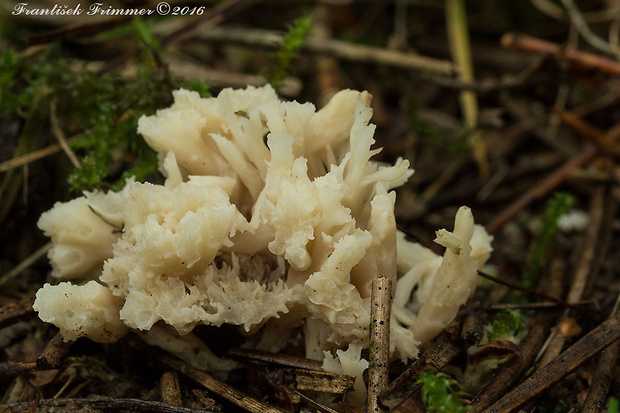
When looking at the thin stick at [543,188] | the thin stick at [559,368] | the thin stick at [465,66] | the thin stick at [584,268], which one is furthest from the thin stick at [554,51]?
the thin stick at [559,368]

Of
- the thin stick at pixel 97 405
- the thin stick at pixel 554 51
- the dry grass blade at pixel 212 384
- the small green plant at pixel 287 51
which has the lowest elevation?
the thin stick at pixel 97 405

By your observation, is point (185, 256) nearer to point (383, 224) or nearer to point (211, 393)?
point (211, 393)

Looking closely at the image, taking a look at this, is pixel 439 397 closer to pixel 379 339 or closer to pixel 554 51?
pixel 379 339

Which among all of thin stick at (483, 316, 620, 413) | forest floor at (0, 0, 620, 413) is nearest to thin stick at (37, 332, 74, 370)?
forest floor at (0, 0, 620, 413)

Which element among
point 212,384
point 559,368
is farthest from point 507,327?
point 212,384

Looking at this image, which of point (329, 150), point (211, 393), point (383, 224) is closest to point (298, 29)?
point (329, 150)

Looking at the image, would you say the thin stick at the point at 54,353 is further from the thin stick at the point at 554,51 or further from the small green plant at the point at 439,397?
the thin stick at the point at 554,51
